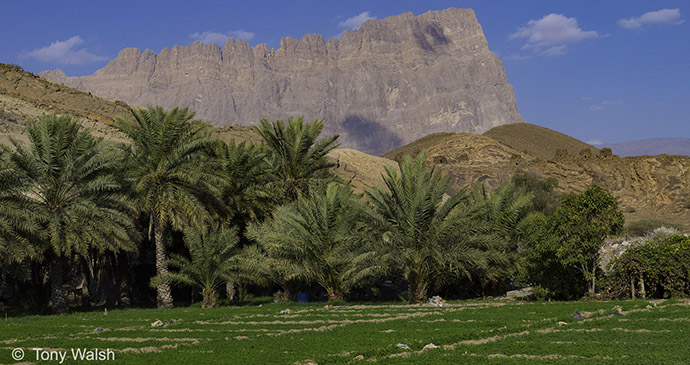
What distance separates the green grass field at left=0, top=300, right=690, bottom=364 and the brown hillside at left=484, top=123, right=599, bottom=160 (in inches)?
4063

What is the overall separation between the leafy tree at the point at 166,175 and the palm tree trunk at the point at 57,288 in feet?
11.3

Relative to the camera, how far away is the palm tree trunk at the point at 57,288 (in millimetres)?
23859

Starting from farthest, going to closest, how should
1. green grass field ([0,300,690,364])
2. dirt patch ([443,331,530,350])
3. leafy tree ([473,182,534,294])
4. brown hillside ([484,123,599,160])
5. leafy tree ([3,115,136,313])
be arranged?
brown hillside ([484,123,599,160]) → leafy tree ([473,182,534,294]) → leafy tree ([3,115,136,313]) → dirt patch ([443,331,530,350]) → green grass field ([0,300,690,364])

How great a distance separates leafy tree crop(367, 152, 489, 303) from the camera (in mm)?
24406

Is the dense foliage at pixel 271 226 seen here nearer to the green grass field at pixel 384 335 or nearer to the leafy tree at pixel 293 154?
the leafy tree at pixel 293 154

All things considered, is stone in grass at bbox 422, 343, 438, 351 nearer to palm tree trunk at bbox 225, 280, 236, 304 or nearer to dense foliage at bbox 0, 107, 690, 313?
dense foliage at bbox 0, 107, 690, 313

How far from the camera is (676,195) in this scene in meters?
67.2

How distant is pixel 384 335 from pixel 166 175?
13643 mm

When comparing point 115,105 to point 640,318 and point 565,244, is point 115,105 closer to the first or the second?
point 565,244

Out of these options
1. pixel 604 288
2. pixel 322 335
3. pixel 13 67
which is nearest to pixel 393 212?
pixel 604 288

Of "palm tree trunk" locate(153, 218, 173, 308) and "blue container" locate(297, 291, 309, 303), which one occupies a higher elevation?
"palm tree trunk" locate(153, 218, 173, 308)

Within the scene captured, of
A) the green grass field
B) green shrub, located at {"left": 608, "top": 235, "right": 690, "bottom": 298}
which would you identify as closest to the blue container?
the green grass field

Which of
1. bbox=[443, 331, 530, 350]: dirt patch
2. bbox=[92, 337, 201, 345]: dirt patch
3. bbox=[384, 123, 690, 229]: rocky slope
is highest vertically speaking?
bbox=[384, 123, 690, 229]: rocky slope

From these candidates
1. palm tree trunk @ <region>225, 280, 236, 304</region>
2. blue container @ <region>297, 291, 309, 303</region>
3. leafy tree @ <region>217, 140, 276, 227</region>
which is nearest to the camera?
blue container @ <region>297, 291, 309, 303</region>
